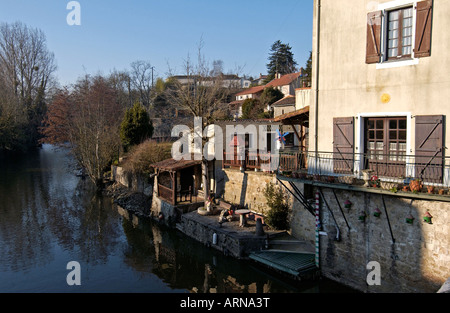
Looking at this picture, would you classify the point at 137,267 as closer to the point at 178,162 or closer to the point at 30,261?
the point at 30,261

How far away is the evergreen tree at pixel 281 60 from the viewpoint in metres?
63.6

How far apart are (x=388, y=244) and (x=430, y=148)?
2.92 m

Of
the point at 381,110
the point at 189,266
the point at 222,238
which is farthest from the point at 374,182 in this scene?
the point at 189,266

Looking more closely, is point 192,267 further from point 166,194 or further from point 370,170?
point 370,170

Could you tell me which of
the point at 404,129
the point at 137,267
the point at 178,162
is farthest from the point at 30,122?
the point at 404,129

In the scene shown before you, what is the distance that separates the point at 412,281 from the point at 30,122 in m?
60.8

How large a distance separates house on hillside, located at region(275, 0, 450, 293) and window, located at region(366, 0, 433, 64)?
3 cm

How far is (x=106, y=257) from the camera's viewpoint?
15711 millimetres

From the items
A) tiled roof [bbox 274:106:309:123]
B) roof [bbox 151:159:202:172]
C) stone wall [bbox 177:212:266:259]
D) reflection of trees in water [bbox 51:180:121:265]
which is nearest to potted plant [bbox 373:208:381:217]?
tiled roof [bbox 274:106:309:123]

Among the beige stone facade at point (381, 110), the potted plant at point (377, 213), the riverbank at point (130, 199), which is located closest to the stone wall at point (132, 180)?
the riverbank at point (130, 199)

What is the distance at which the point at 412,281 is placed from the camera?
9.59 metres

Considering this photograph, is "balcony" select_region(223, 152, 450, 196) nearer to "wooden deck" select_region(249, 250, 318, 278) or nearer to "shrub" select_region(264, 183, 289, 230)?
"shrub" select_region(264, 183, 289, 230)

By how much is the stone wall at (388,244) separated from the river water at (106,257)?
974 millimetres

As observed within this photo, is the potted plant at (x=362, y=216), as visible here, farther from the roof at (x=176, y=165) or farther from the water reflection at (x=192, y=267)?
the roof at (x=176, y=165)
